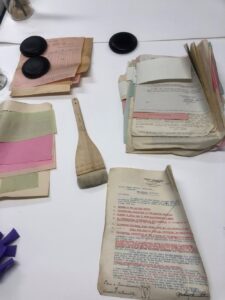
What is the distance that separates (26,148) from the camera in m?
0.73

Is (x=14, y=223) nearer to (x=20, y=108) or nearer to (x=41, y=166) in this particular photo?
(x=41, y=166)

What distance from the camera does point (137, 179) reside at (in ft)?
2.16

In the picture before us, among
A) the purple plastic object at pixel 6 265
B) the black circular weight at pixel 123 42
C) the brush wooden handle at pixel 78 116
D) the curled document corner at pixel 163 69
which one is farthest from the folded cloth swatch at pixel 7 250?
the black circular weight at pixel 123 42

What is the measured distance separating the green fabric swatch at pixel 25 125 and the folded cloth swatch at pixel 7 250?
24cm

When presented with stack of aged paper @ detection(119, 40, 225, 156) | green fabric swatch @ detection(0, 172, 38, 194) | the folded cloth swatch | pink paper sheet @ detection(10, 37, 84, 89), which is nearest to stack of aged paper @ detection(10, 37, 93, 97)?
pink paper sheet @ detection(10, 37, 84, 89)

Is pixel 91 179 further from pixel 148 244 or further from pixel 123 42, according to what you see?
pixel 123 42

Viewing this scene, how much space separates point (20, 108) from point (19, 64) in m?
0.20

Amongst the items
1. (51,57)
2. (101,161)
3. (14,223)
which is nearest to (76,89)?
(51,57)

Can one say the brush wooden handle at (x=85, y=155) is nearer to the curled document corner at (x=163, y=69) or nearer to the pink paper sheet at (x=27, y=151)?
the pink paper sheet at (x=27, y=151)

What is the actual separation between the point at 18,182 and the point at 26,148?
95mm

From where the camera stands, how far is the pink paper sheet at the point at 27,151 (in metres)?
0.71

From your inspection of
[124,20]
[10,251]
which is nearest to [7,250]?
[10,251]

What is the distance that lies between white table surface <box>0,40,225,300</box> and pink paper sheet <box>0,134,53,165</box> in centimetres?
3

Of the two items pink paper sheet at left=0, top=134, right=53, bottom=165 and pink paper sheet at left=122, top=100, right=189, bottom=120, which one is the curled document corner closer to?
pink paper sheet at left=122, top=100, right=189, bottom=120
